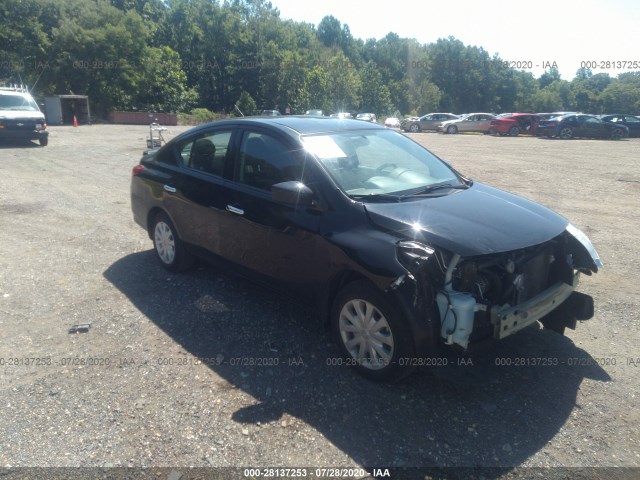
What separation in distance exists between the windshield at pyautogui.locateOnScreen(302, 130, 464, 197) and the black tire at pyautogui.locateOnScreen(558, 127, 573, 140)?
27971mm

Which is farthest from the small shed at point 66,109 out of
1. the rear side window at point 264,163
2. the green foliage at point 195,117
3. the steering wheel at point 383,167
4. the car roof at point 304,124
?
the steering wheel at point 383,167

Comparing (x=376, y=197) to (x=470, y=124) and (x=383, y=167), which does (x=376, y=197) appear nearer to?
(x=383, y=167)

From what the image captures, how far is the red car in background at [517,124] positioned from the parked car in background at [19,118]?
87.8 feet

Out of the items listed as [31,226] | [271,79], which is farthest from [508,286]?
[271,79]

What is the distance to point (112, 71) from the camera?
38219 mm

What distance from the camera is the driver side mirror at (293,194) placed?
3.73 meters

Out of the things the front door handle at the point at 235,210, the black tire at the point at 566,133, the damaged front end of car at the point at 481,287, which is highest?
the black tire at the point at 566,133

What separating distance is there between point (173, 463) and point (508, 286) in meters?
2.39

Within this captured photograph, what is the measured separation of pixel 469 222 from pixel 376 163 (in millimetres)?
1174

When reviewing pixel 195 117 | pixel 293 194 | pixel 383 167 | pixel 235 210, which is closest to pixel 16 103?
pixel 235 210

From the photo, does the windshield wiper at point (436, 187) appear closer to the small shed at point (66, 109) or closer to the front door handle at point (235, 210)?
the front door handle at point (235, 210)

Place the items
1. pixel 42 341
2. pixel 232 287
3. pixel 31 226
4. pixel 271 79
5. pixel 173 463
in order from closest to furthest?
pixel 173 463 < pixel 42 341 < pixel 232 287 < pixel 31 226 < pixel 271 79

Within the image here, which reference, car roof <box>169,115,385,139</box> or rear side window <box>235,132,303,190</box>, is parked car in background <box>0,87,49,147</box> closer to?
car roof <box>169,115,385,139</box>

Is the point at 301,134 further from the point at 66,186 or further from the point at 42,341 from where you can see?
the point at 66,186
